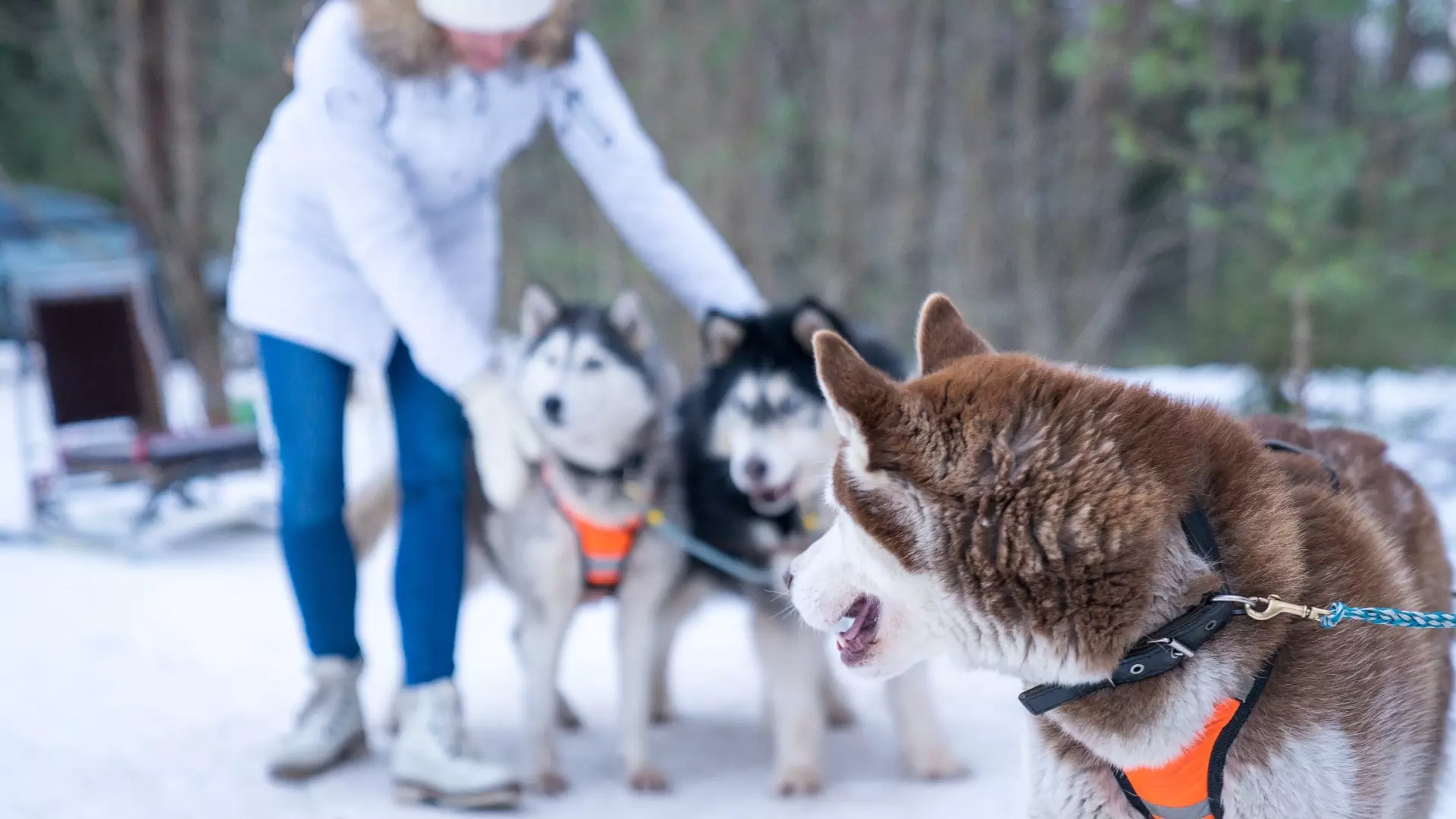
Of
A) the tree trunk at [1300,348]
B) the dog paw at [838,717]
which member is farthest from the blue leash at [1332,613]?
the tree trunk at [1300,348]

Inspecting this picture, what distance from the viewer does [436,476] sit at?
2725mm

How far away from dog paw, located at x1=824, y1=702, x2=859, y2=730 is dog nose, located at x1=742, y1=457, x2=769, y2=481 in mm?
962

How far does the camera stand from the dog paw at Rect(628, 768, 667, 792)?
2.79 m

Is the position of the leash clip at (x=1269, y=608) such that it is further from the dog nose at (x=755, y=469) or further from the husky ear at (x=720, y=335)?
the husky ear at (x=720, y=335)

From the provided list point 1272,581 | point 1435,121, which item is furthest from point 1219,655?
point 1435,121

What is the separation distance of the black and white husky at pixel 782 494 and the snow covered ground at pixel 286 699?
146 mm

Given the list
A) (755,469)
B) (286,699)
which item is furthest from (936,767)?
(286,699)

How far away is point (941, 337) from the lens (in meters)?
1.59

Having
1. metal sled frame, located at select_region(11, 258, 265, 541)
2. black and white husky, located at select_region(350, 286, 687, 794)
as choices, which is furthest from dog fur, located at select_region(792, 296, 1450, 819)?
metal sled frame, located at select_region(11, 258, 265, 541)

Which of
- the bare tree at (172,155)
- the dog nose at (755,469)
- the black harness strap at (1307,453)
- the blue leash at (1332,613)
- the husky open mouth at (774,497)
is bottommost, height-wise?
the husky open mouth at (774,497)

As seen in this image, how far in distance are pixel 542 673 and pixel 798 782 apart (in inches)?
27.9

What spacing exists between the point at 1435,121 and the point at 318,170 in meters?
4.27

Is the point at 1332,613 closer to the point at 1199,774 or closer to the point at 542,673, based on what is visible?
the point at 1199,774

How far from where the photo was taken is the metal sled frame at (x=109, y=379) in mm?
5680
